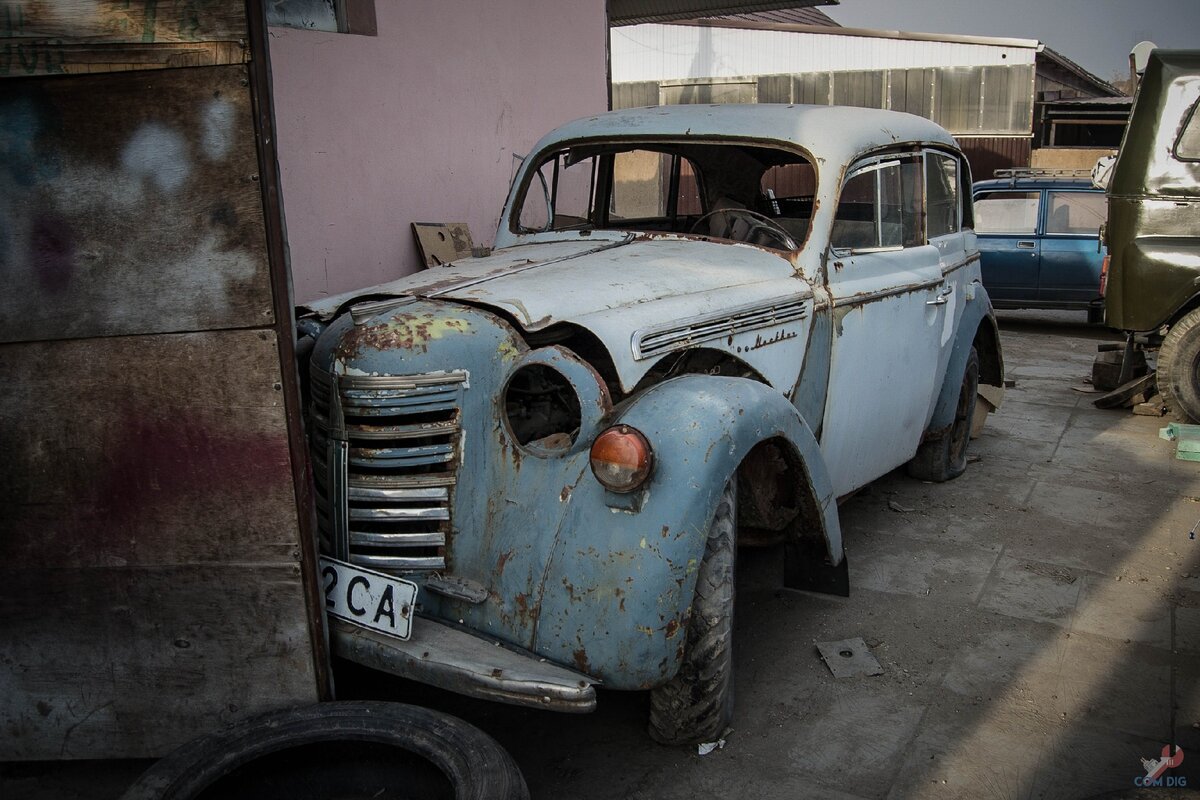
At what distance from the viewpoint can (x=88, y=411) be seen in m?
2.53

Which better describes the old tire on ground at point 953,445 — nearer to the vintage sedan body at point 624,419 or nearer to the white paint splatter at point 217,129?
the vintage sedan body at point 624,419

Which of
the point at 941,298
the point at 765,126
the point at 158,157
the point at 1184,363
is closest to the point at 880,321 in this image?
the point at 941,298

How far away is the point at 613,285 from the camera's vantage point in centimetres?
323

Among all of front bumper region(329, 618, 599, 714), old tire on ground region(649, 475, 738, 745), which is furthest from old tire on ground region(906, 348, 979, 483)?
front bumper region(329, 618, 599, 714)

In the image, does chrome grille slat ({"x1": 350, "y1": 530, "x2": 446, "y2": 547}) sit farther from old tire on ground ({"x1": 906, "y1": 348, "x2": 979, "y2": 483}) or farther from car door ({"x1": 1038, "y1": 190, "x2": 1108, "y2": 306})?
car door ({"x1": 1038, "y1": 190, "x2": 1108, "y2": 306})

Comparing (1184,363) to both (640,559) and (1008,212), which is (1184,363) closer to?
(1008,212)

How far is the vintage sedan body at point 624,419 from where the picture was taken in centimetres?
252

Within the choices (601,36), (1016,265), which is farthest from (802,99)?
(601,36)

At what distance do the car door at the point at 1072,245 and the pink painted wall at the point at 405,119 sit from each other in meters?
5.47

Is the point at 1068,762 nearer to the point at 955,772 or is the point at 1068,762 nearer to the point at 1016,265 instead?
the point at 955,772

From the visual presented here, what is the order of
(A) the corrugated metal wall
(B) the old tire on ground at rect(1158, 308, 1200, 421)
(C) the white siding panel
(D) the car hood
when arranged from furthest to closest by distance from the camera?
1. (C) the white siding panel
2. (A) the corrugated metal wall
3. (B) the old tire on ground at rect(1158, 308, 1200, 421)
4. (D) the car hood

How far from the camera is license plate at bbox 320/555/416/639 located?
256cm

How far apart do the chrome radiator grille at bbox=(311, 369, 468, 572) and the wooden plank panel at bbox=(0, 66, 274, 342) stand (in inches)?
15.3

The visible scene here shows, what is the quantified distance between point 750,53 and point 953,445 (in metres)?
14.4
